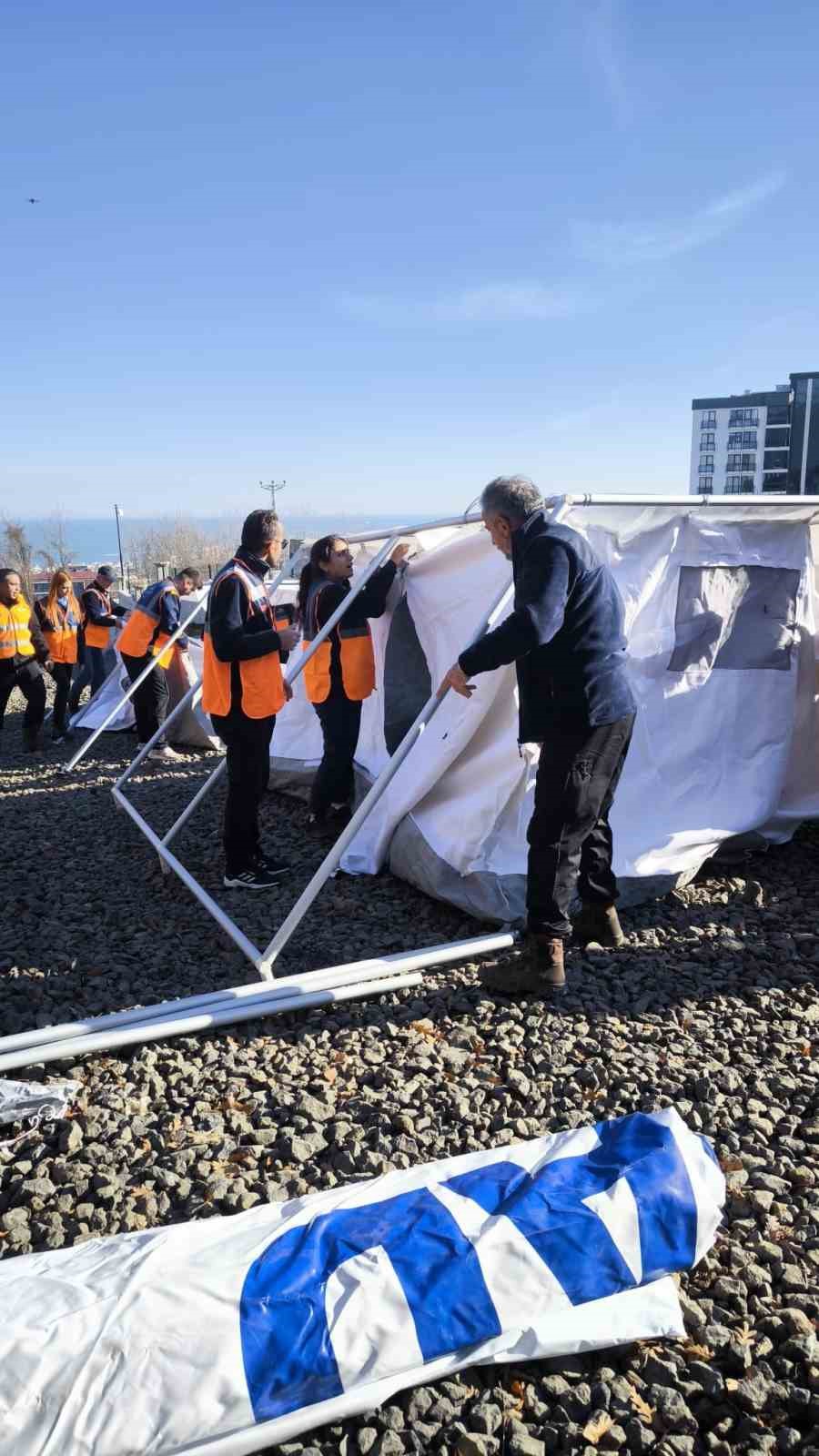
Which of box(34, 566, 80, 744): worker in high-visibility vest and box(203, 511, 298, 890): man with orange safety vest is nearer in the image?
box(203, 511, 298, 890): man with orange safety vest

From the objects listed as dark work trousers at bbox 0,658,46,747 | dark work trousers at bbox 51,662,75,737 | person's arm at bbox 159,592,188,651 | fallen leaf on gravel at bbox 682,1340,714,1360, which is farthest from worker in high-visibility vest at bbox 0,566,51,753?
fallen leaf on gravel at bbox 682,1340,714,1360

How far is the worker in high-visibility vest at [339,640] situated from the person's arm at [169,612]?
2888 millimetres

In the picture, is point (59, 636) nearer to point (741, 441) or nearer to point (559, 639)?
point (559, 639)

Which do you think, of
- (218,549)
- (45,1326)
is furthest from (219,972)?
(218,549)

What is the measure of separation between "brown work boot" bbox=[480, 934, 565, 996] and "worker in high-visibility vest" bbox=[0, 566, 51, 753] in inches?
258

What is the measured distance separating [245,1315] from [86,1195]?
3.12 feet

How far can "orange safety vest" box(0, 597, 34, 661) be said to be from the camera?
8.51 meters

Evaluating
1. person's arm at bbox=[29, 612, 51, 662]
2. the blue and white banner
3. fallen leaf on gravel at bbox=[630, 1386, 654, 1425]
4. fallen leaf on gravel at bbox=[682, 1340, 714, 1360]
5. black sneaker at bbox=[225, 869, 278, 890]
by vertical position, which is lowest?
black sneaker at bbox=[225, 869, 278, 890]

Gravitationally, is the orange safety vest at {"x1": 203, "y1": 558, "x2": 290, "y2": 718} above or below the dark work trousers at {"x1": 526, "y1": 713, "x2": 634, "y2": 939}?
above

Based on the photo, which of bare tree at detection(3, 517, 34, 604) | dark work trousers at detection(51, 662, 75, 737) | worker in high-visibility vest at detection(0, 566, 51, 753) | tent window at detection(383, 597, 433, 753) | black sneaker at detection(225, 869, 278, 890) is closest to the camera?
black sneaker at detection(225, 869, 278, 890)

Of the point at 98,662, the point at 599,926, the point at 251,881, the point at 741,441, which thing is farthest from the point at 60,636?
the point at 741,441

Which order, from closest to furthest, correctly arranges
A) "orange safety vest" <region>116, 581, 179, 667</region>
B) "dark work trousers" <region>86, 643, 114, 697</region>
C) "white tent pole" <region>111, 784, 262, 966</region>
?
"white tent pole" <region>111, 784, 262, 966</region>, "orange safety vest" <region>116, 581, 179, 667</region>, "dark work trousers" <region>86, 643, 114, 697</region>

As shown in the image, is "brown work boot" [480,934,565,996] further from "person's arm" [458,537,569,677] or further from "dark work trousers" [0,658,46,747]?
"dark work trousers" [0,658,46,747]

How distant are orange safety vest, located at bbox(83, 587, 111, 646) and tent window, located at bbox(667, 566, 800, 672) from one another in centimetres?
738
